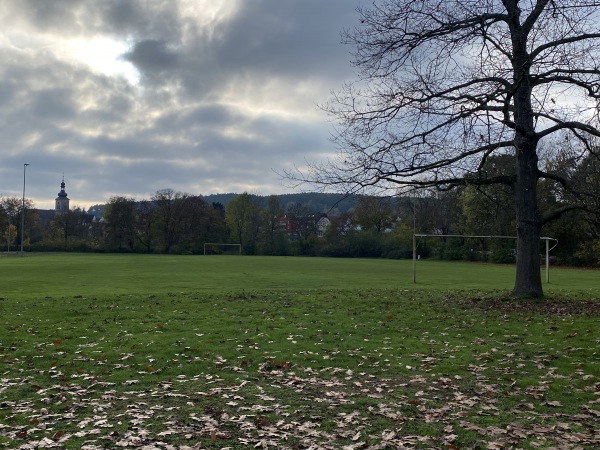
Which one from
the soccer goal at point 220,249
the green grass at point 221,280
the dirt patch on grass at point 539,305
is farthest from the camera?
the soccer goal at point 220,249

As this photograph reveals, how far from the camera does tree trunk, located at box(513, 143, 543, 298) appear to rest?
16.9 m

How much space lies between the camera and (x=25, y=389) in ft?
22.8

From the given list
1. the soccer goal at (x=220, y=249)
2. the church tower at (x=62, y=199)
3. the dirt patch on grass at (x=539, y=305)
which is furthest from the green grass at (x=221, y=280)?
the church tower at (x=62, y=199)

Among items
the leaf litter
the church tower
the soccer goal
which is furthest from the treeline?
the leaf litter

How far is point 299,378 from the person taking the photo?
772 cm

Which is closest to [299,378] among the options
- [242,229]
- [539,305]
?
[539,305]

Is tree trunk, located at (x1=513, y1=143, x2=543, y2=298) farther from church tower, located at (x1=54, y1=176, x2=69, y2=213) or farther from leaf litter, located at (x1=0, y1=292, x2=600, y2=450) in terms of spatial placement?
church tower, located at (x1=54, y1=176, x2=69, y2=213)

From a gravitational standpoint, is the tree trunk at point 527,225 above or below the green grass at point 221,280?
above

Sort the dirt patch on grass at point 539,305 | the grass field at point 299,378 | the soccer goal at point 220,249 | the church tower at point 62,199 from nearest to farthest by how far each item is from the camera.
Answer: the grass field at point 299,378, the dirt patch on grass at point 539,305, the soccer goal at point 220,249, the church tower at point 62,199

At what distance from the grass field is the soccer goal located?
83826 mm

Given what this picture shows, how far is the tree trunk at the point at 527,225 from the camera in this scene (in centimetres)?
1688

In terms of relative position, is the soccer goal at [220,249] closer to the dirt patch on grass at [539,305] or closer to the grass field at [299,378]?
the dirt patch on grass at [539,305]

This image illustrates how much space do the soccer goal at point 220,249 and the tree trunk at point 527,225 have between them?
8158 centimetres

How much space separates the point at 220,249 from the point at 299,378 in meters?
94.3
